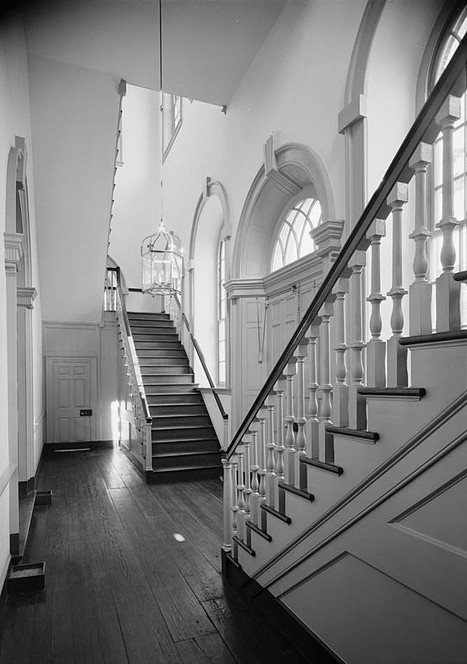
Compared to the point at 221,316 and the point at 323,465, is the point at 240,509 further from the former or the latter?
the point at 221,316

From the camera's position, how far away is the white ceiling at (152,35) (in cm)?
A: 499

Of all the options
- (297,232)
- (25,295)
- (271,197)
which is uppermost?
(271,197)

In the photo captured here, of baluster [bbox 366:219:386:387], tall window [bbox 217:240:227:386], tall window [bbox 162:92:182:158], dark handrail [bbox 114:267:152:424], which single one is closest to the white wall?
dark handrail [bbox 114:267:152:424]

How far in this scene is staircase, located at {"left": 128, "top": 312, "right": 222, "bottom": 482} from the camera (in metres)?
6.61

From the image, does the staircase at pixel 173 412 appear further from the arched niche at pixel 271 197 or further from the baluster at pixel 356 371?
the baluster at pixel 356 371

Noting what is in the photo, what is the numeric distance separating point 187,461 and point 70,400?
3348 millimetres

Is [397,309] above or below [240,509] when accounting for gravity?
above

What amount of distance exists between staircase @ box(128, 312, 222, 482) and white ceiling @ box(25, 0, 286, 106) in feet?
14.6

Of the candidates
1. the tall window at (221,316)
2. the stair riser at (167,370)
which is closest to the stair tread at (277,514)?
the tall window at (221,316)

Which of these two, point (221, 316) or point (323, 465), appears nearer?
point (323, 465)

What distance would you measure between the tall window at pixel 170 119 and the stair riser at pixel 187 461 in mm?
6324

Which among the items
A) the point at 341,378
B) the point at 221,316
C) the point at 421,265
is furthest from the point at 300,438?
the point at 221,316

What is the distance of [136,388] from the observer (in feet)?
24.2

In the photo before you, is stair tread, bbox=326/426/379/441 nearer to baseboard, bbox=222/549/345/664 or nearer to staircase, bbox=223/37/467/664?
staircase, bbox=223/37/467/664
